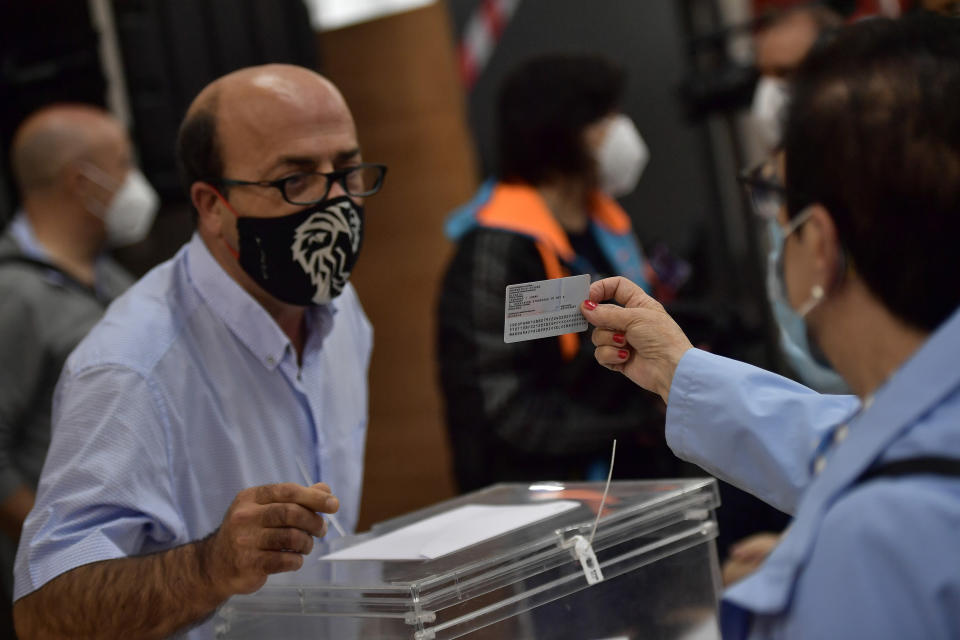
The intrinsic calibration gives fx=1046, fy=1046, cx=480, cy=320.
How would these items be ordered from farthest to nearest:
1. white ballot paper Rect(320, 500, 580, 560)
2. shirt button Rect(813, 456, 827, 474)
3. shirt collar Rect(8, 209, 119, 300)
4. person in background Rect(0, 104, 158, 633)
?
shirt collar Rect(8, 209, 119, 300) < person in background Rect(0, 104, 158, 633) < white ballot paper Rect(320, 500, 580, 560) < shirt button Rect(813, 456, 827, 474)

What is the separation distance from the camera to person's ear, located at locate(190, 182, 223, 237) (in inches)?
65.4

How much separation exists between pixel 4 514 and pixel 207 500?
1204 mm

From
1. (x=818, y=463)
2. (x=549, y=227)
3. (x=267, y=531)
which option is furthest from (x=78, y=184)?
(x=818, y=463)

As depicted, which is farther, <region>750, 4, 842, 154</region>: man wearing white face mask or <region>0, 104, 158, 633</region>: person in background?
<region>750, 4, 842, 154</region>: man wearing white face mask

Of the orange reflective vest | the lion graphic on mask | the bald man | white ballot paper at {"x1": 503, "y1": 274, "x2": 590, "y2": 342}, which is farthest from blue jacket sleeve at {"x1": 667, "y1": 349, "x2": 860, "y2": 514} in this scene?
the orange reflective vest

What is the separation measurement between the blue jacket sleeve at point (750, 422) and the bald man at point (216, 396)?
483 mm

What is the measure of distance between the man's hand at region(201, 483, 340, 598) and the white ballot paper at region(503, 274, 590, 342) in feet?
1.01

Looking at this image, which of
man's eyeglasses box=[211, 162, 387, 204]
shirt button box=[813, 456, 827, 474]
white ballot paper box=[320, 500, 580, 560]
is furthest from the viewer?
man's eyeglasses box=[211, 162, 387, 204]

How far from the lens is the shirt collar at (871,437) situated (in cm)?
84

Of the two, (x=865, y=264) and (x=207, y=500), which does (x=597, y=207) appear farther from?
(x=865, y=264)

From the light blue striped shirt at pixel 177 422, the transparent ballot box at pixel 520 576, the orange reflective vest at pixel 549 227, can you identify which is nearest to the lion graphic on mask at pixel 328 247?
the light blue striped shirt at pixel 177 422

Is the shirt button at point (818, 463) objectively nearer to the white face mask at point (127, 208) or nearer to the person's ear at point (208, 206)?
the person's ear at point (208, 206)

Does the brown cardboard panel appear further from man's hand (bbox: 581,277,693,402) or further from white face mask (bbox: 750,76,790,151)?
man's hand (bbox: 581,277,693,402)

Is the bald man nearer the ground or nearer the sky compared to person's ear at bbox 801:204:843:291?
nearer the ground
